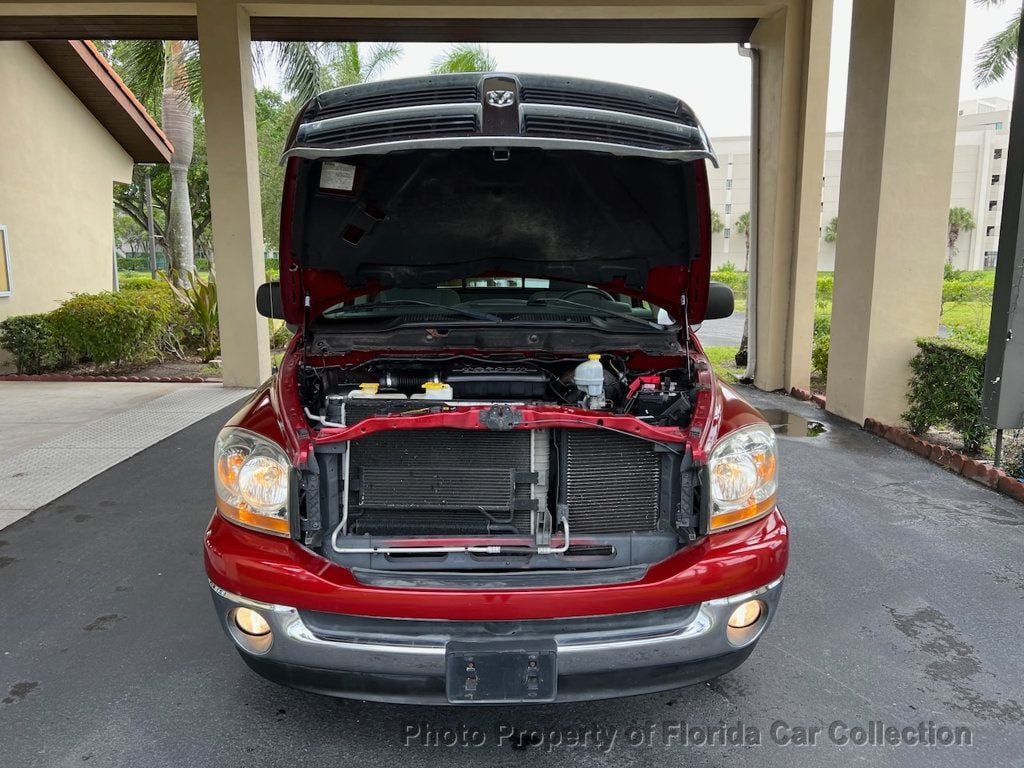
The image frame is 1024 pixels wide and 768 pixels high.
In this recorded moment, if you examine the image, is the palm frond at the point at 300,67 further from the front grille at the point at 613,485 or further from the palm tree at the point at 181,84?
the front grille at the point at 613,485

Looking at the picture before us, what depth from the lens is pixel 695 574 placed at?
2.24 meters

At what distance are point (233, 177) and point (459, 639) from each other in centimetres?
786

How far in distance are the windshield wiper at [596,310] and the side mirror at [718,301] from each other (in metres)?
0.30

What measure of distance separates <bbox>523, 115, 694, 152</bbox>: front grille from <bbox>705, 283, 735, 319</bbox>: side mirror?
39.3 inches

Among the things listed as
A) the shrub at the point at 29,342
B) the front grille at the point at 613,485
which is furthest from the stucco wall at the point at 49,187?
the front grille at the point at 613,485

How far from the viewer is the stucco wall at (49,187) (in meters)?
10.8

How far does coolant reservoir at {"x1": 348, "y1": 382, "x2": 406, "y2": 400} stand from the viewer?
9.16 ft

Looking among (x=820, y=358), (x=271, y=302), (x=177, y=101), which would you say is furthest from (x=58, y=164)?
(x=820, y=358)

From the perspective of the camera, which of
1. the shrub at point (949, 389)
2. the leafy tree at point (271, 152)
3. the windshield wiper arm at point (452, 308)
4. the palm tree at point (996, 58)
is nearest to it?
the windshield wiper arm at point (452, 308)

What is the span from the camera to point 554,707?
2738 mm

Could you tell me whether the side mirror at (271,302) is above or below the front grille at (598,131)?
below

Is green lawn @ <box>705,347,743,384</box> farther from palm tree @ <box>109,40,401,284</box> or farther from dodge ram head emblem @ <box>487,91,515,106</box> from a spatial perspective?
palm tree @ <box>109,40,401,284</box>

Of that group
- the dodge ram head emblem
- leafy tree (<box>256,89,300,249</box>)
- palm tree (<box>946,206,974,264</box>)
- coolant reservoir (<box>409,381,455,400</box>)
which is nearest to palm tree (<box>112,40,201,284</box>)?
leafy tree (<box>256,89,300,249</box>)

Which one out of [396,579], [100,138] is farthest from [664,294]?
[100,138]
